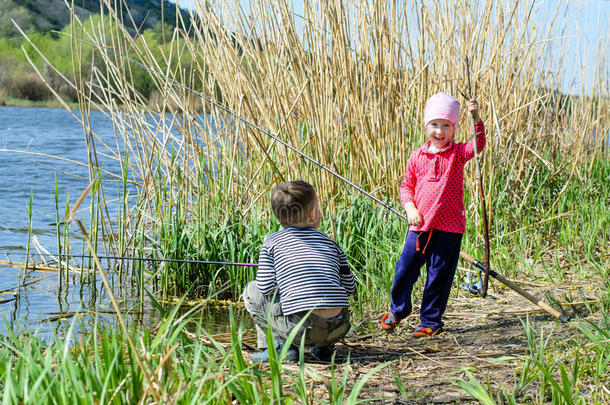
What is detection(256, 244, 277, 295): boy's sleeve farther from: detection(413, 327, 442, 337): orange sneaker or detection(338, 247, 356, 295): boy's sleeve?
detection(413, 327, 442, 337): orange sneaker

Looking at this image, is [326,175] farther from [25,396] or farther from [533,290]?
[25,396]

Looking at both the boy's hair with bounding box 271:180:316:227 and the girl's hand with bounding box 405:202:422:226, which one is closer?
the boy's hair with bounding box 271:180:316:227

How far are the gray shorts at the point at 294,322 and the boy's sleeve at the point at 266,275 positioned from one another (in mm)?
33

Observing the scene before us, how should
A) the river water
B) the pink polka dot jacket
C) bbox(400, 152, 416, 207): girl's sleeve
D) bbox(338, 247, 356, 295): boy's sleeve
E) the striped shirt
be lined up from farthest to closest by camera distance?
the river water, bbox(400, 152, 416, 207): girl's sleeve, the pink polka dot jacket, bbox(338, 247, 356, 295): boy's sleeve, the striped shirt

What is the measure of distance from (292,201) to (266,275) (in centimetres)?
29

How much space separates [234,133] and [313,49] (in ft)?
2.24

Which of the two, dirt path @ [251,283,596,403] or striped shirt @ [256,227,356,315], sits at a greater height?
striped shirt @ [256,227,356,315]

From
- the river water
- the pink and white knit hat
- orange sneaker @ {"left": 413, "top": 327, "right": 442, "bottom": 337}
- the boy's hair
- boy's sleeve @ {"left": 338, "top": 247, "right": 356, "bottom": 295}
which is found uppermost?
the pink and white knit hat

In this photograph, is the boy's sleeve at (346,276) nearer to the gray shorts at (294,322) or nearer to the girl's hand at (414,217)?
the gray shorts at (294,322)

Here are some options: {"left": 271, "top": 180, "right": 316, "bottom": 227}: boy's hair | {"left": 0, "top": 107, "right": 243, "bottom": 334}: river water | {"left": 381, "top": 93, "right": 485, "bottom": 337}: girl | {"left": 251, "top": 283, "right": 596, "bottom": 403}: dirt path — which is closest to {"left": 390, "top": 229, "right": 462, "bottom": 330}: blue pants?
{"left": 381, "top": 93, "right": 485, "bottom": 337}: girl

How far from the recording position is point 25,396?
4.70ft

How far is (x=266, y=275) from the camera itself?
2383 mm

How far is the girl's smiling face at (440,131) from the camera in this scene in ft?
8.93

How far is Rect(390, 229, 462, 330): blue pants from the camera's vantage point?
2.76 meters
